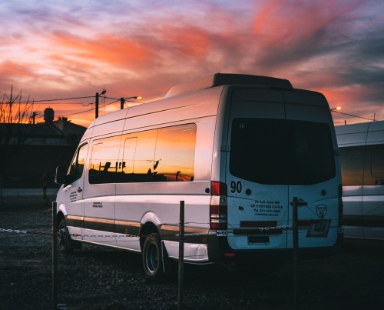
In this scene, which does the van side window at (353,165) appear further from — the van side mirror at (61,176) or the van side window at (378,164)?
the van side mirror at (61,176)

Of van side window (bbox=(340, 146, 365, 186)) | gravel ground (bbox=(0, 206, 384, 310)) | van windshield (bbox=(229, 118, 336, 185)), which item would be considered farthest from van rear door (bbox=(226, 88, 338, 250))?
van side window (bbox=(340, 146, 365, 186))

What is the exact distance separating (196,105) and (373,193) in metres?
5.35

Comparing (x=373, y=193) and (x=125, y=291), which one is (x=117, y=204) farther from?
(x=373, y=193)

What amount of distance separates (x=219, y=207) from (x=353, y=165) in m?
5.99

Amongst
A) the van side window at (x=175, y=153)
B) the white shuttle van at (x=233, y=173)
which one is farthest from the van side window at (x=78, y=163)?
the van side window at (x=175, y=153)

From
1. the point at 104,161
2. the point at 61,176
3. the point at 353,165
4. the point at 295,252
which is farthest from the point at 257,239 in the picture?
the point at 61,176

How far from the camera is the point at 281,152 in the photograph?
9.37 metres

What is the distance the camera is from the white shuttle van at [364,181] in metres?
13.3

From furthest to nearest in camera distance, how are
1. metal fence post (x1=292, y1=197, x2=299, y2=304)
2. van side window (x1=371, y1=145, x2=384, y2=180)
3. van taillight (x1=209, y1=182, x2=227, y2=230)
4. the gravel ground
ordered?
van side window (x1=371, y1=145, x2=384, y2=180), van taillight (x1=209, y1=182, x2=227, y2=230), the gravel ground, metal fence post (x1=292, y1=197, x2=299, y2=304)

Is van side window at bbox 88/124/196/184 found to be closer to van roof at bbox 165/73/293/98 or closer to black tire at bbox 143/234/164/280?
van roof at bbox 165/73/293/98

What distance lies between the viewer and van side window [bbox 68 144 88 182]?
13820 mm

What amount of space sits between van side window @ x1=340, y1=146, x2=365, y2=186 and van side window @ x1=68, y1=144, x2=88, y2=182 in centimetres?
555

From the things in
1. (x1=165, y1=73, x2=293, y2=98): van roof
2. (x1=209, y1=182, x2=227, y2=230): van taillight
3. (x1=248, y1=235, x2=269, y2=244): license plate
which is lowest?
(x1=248, y1=235, x2=269, y2=244): license plate

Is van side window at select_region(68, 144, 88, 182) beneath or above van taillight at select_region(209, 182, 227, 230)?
above
